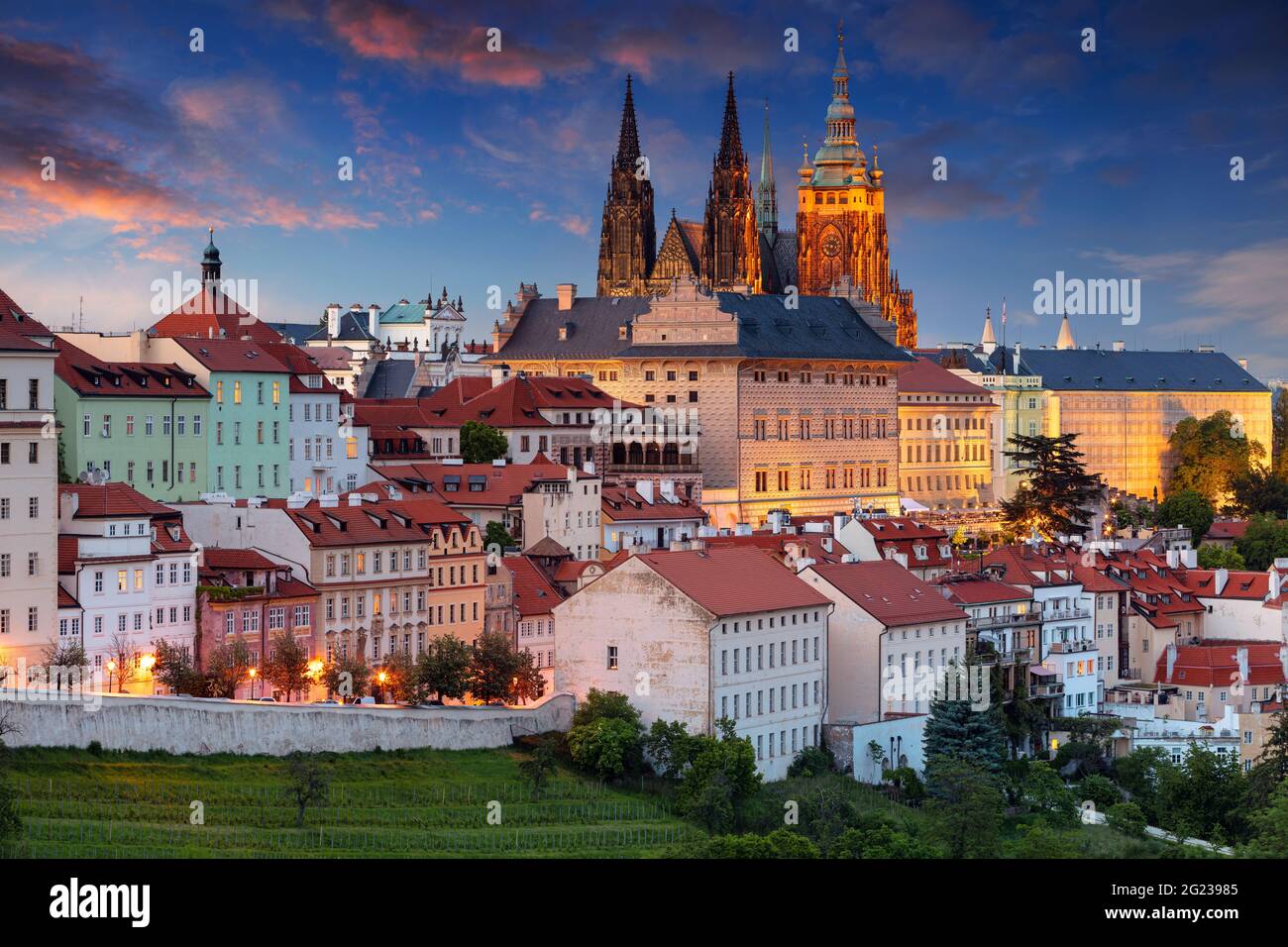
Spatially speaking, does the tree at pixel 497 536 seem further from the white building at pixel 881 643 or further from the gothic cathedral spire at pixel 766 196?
the gothic cathedral spire at pixel 766 196

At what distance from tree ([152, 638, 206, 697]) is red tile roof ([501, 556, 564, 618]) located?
1453 cm

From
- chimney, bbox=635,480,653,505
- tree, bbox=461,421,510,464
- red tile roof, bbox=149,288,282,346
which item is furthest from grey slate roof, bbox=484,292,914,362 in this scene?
chimney, bbox=635,480,653,505

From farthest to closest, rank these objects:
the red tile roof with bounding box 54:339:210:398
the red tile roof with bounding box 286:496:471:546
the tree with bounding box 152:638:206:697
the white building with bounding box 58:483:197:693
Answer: the red tile roof with bounding box 54:339:210:398 < the red tile roof with bounding box 286:496:471:546 < the white building with bounding box 58:483:197:693 < the tree with bounding box 152:638:206:697

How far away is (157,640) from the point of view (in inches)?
2024

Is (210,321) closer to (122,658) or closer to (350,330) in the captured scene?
(122,658)

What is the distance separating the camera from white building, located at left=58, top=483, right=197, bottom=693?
167 ft

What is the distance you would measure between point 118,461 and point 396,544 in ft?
33.8

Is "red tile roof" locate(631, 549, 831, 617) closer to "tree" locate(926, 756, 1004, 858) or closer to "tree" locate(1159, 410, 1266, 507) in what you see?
"tree" locate(926, 756, 1004, 858)

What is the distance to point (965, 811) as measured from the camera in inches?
1951

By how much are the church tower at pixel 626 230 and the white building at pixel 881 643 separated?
93190 millimetres

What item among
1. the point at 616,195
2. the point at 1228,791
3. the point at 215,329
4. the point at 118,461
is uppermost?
the point at 616,195

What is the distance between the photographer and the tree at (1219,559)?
319 ft

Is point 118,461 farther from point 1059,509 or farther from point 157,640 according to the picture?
point 1059,509
